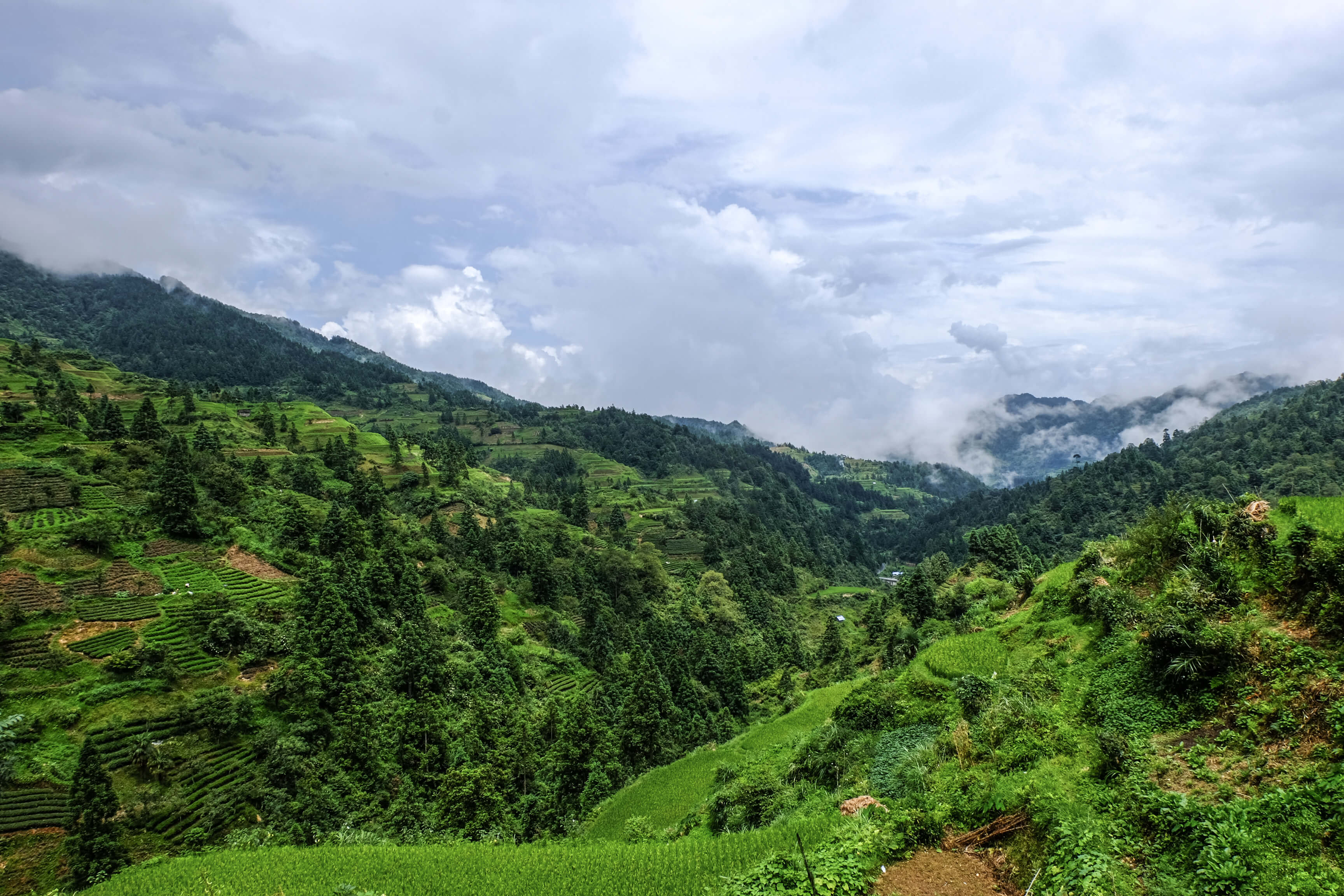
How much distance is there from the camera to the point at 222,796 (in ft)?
81.5

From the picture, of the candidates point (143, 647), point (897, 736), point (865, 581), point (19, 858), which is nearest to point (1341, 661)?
point (897, 736)

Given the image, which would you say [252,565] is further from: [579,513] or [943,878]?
[579,513]

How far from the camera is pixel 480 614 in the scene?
4591 cm

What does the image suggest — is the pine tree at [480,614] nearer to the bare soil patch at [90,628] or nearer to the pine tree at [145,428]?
Result: the bare soil patch at [90,628]

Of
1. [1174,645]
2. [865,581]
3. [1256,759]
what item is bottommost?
[865,581]

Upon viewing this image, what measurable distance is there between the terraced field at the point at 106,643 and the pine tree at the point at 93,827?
9990mm

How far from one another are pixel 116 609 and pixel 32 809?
11959mm

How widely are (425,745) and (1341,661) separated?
35870mm

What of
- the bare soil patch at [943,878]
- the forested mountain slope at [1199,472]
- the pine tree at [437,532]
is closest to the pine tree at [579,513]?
the pine tree at [437,532]

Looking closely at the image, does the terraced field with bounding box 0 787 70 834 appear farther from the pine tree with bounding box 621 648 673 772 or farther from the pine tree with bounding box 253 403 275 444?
the pine tree with bounding box 253 403 275 444

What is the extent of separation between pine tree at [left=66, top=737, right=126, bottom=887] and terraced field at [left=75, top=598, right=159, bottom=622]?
1280 centimetres

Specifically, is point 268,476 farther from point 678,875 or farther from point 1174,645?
point 1174,645

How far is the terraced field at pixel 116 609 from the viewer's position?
29.9 meters

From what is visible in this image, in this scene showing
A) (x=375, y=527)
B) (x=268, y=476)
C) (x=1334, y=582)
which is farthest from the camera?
(x=268, y=476)
